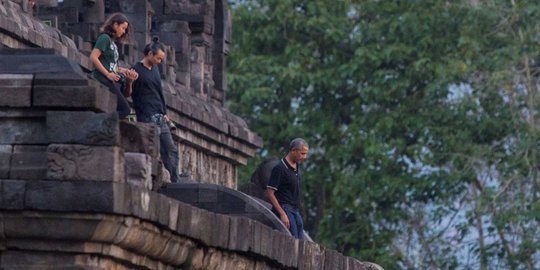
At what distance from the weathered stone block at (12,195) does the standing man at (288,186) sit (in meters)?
6.19

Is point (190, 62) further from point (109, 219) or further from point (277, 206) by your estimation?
point (109, 219)

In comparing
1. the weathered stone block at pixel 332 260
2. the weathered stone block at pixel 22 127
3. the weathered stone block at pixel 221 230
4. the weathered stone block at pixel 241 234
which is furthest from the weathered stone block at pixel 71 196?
the weathered stone block at pixel 332 260

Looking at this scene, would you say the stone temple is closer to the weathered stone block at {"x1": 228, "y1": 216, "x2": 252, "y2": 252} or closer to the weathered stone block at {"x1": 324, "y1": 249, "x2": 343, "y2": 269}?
the weathered stone block at {"x1": 228, "y1": 216, "x2": 252, "y2": 252}

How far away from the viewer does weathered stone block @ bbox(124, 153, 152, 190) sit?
1504 centimetres

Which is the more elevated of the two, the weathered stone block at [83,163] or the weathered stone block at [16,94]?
the weathered stone block at [16,94]

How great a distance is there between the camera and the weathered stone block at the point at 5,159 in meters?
14.6

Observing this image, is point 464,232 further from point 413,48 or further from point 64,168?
point 64,168

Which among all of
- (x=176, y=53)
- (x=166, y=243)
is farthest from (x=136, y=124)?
(x=176, y=53)

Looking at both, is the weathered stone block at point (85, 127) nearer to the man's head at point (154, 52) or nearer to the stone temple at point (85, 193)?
the stone temple at point (85, 193)

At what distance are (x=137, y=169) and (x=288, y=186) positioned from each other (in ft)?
18.8

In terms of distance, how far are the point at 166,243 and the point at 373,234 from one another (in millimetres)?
23838

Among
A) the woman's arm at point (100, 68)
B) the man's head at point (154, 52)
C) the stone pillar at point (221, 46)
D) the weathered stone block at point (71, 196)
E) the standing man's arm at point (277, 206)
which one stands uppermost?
the stone pillar at point (221, 46)

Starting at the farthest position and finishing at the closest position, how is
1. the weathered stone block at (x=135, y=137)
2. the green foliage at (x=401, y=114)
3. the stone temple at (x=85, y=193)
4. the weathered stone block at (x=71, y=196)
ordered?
the green foliage at (x=401, y=114), the weathered stone block at (x=135, y=137), the stone temple at (x=85, y=193), the weathered stone block at (x=71, y=196)

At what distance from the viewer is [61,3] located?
2497 cm
